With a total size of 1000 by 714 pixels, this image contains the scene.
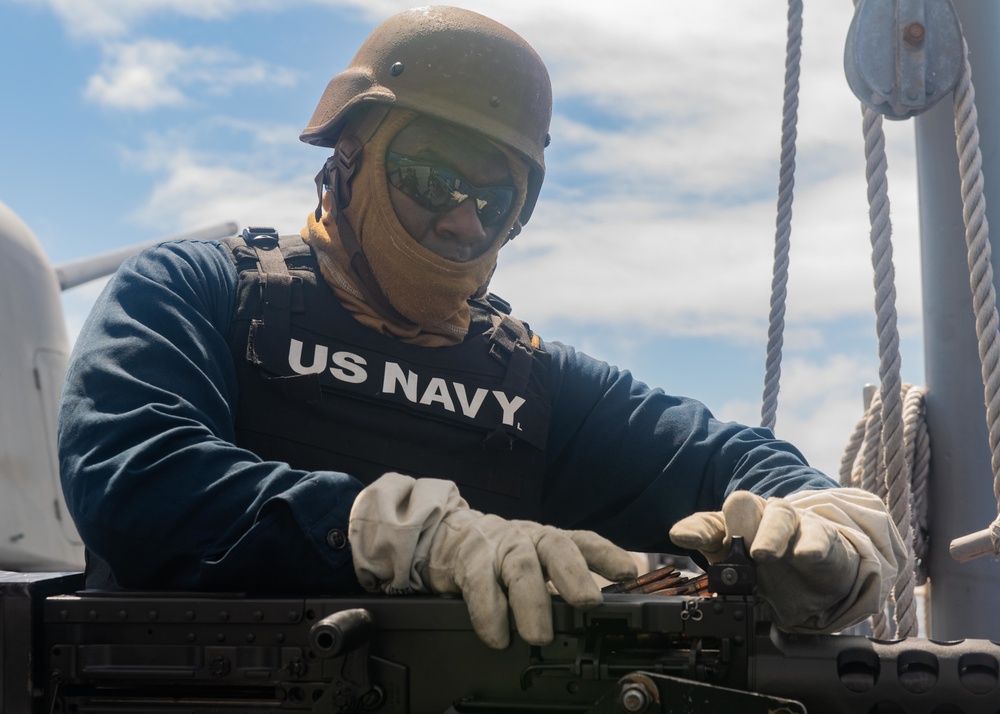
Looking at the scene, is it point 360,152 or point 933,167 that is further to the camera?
point 933,167

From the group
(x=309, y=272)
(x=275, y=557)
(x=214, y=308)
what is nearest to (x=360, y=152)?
(x=309, y=272)

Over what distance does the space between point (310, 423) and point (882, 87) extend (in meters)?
1.96

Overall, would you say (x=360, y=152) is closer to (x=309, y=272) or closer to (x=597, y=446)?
(x=309, y=272)

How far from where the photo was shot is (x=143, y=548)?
204 cm

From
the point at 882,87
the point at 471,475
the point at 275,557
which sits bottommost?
the point at 275,557

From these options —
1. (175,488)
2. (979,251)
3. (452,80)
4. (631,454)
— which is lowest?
(175,488)

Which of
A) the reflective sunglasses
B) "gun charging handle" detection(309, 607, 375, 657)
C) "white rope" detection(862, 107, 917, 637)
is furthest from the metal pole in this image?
"gun charging handle" detection(309, 607, 375, 657)

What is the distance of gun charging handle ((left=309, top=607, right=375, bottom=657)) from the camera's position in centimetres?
160

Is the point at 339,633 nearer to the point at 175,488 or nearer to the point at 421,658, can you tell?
the point at 421,658

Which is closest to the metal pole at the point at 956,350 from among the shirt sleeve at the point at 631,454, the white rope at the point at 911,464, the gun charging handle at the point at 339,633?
the white rope at the point at 911,464

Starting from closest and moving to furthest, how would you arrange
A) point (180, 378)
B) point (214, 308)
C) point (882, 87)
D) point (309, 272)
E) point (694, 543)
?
1. point (694, 543)
2. point (180, 378)
3. point (214, 308)
4. point (309, 272)
5. point (882, 87)

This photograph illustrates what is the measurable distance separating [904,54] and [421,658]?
2.50 meters

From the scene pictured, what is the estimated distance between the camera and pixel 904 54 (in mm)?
3418

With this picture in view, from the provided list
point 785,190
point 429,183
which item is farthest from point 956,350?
point 429,183
